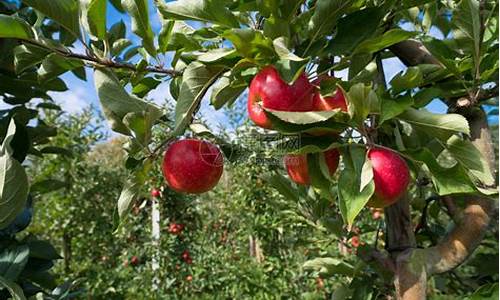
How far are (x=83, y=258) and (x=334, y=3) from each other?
434cm

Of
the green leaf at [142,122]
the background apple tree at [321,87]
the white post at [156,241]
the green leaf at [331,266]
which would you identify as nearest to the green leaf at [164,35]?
the background apple tree at [321,87]

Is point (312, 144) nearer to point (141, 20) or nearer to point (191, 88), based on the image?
point (191, 88)

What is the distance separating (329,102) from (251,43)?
0.12m

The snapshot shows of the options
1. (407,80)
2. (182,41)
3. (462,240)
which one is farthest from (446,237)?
(182,41)

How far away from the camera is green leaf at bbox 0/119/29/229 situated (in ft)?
2.12

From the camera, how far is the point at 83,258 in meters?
4.42

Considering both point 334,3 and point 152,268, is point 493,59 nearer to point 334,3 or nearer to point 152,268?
point 334,3

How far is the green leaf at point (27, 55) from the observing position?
68 cm

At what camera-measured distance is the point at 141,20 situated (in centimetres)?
64

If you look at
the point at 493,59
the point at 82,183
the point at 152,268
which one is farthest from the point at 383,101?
the point at 82,183

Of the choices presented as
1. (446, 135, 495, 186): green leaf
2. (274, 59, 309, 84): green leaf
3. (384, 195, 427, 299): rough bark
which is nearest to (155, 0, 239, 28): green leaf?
(274, 59, 309, 84): green leaf

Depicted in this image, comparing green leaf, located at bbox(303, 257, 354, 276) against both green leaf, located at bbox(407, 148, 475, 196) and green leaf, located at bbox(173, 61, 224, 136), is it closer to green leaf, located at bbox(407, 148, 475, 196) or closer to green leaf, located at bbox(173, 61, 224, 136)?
green leaf, located at bbox(407, 148, 475, 196)

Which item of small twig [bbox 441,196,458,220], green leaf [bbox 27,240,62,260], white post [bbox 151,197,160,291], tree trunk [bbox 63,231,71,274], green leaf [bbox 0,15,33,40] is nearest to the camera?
green leaf [bbox 0,15,33,40]

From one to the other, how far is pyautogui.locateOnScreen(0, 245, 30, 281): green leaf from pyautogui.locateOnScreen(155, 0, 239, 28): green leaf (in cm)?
65
